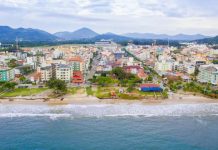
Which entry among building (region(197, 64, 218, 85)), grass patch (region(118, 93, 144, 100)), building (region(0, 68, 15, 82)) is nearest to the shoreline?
grass patch (region(118, 93, 144, 100))

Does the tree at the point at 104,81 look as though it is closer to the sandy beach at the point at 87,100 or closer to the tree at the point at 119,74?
the tree at the point at 119,74

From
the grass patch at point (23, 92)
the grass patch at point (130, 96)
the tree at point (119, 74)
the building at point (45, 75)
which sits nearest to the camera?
the grass patch at point (130, 96)

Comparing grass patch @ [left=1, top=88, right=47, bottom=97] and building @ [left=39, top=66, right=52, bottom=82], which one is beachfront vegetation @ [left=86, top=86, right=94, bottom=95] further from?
building @ [left=39, top=66, right=52, bottom=82]

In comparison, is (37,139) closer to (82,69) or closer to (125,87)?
(125,87)

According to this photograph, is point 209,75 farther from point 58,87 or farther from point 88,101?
point 58,87

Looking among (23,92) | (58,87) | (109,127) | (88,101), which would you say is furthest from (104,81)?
(109,127)

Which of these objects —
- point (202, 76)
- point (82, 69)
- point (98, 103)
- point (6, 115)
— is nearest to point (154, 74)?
point (202, 76)

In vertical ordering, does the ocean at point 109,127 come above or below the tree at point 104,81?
below

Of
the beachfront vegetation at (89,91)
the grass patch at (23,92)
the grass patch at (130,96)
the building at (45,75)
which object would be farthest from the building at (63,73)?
the grass patch at (130,96)
